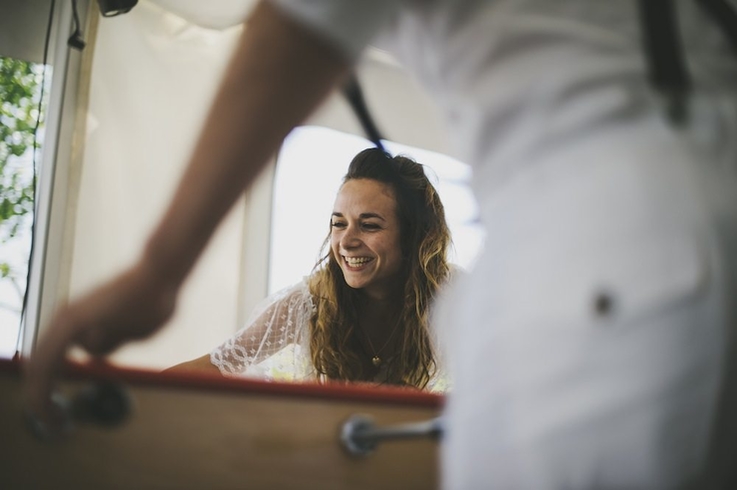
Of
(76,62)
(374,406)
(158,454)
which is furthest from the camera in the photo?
(76,62)

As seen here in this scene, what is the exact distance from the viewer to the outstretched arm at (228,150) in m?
0.31

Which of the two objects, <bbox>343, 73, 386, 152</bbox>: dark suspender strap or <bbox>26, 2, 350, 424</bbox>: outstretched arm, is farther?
<bbox>343, 73, 386, 152</bbox>: dark suspender strap

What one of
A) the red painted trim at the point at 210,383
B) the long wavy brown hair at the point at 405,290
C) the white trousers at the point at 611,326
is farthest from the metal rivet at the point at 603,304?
the long wavy brown hair at the point at 405,290

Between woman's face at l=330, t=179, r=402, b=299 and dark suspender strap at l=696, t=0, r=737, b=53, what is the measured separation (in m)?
1.61

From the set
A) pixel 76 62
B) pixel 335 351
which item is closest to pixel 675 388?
pixel 335 351

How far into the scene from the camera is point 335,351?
193 centimetres

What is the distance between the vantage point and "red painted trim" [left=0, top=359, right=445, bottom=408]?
547 millimetres

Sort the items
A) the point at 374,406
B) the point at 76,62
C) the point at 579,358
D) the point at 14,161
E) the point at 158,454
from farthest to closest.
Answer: the point at 14,161
the point at 76,62
the point at 374,406
the point at 158,454
the point at 579,358

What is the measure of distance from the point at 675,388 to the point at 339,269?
5.82 feet

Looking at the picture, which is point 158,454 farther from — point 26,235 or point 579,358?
point 26,235

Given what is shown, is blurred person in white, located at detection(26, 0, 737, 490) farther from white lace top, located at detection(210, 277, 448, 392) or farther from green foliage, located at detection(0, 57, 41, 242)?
green foliage, located at detection(0, 57, 41, 242)

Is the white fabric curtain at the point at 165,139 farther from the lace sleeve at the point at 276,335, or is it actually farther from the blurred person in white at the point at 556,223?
the blurred person in white at the point at 556,223

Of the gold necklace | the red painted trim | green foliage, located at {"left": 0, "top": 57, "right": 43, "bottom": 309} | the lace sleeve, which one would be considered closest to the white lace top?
the lace sleeve

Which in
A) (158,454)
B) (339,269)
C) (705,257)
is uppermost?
(339,269)
